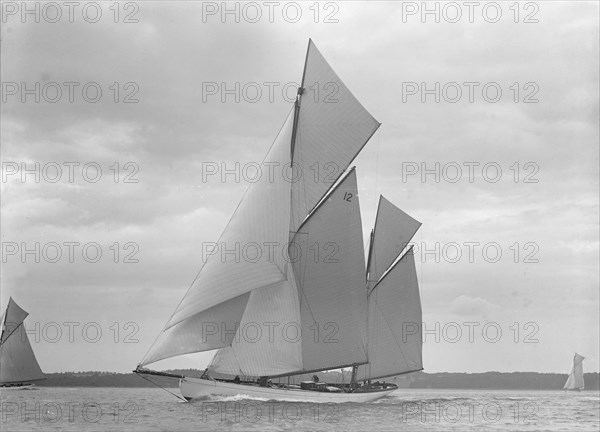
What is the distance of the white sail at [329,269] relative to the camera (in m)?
49.1

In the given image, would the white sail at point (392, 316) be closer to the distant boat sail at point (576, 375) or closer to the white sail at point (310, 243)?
the white sail at point (310, 243)

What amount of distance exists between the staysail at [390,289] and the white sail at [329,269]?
11198mm

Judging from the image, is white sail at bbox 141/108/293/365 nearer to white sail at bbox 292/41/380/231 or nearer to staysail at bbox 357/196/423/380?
white sail at bbox 292/41/380/231

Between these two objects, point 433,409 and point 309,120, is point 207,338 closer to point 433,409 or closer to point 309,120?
point 309,120

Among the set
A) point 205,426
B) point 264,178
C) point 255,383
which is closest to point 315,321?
point 255,383

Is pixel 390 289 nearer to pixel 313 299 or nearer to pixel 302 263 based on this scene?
pixel 313 299

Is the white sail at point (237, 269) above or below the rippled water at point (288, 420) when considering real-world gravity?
above

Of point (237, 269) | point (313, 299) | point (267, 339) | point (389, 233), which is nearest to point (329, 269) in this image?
point (313, 299)

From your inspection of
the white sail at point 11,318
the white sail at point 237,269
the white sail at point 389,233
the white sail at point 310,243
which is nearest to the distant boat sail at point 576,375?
the white sail at point 389,233

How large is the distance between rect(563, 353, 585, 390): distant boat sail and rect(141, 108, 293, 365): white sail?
8635 cm

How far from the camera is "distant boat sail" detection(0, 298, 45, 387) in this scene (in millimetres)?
87500

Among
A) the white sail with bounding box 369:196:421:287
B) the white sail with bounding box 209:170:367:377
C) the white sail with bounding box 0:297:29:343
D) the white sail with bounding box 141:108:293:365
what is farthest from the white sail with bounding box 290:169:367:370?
the white sail with bounding box 0:297:29:343

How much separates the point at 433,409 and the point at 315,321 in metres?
11.6

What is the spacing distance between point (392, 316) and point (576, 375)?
71927 millimetres
